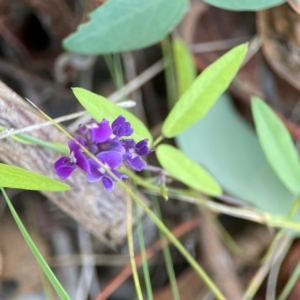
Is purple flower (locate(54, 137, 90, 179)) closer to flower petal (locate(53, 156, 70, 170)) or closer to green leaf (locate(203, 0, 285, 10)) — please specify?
flower petal (locate(53, 156, 70, 170))

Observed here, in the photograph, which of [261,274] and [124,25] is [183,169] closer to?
[124,25]

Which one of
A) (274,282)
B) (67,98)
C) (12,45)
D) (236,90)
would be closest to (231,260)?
(274,282)

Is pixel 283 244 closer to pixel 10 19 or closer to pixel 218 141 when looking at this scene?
pixel 218 141

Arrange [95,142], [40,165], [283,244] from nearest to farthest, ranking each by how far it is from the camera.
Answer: [95,142], [40,165], [283,244]

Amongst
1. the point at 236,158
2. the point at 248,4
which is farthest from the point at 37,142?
the point at 236,158

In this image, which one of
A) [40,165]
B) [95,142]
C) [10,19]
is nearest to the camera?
[95,142]
